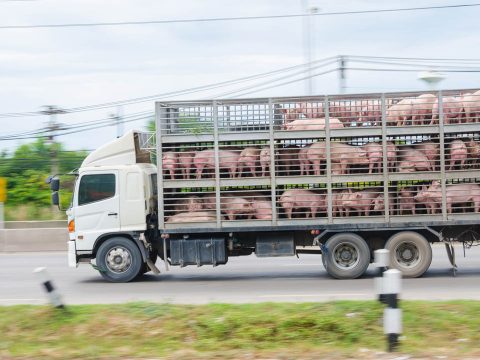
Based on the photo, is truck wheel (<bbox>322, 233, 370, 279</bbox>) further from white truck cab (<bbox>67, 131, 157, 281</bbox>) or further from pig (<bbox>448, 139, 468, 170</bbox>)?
white truck cab (<bbox>67, 131, 157, 281</bbox>)

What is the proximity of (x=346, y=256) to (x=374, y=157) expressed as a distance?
6.25 ft

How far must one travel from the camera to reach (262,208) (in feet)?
42.2

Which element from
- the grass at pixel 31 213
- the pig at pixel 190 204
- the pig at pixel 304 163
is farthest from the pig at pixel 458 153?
the grass at pixel 31 213

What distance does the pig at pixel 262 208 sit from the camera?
12836mm

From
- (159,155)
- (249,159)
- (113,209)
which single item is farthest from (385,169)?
(113,209)

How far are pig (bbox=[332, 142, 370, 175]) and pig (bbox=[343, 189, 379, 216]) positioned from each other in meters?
0.46

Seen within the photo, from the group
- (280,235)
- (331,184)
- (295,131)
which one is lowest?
(280,235)

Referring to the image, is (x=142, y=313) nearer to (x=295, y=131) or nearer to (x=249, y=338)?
(x=249, y=338)

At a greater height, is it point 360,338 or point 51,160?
point 51,160

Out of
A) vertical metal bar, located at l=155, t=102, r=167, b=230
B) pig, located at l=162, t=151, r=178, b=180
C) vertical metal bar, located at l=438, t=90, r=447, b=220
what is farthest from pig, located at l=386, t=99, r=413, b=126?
vertical metal bar, located at l=155, t=102, r=167, b=230

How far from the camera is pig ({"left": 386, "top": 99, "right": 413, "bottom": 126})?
12680 mm

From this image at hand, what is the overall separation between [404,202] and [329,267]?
1796mm

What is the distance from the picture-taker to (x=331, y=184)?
41.7 feet

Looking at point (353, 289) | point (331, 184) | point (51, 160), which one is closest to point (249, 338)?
point (353, 289)
